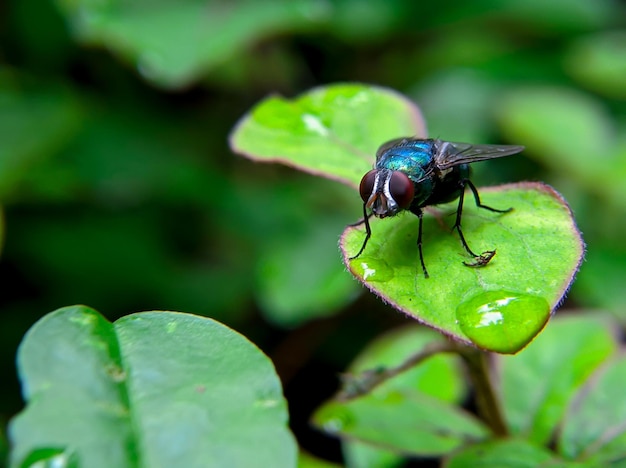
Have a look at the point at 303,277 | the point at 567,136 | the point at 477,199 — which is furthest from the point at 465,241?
the point at 567,136

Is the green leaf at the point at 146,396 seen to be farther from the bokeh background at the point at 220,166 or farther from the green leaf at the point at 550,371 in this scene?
the bokeh background at the point at 220,166

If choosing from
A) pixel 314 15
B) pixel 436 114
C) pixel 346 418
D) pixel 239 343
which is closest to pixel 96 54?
pixel 314 15

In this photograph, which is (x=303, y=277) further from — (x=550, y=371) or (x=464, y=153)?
(x=464, y=153)

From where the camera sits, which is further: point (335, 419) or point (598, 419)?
point (335, 419)

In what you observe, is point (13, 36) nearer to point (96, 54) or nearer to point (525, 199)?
point (96, 54)

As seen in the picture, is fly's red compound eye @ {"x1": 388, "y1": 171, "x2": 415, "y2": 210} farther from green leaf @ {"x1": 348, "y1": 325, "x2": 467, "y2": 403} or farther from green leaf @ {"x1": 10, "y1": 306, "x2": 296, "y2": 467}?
green leaf @ {"x1": 348, "y1": 325, "x2": 467, "y2": 403}

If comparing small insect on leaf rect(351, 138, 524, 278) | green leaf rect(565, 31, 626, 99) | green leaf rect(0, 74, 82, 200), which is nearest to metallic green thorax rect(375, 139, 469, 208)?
small insect on leaf rect(351, 138, 524, 278)
